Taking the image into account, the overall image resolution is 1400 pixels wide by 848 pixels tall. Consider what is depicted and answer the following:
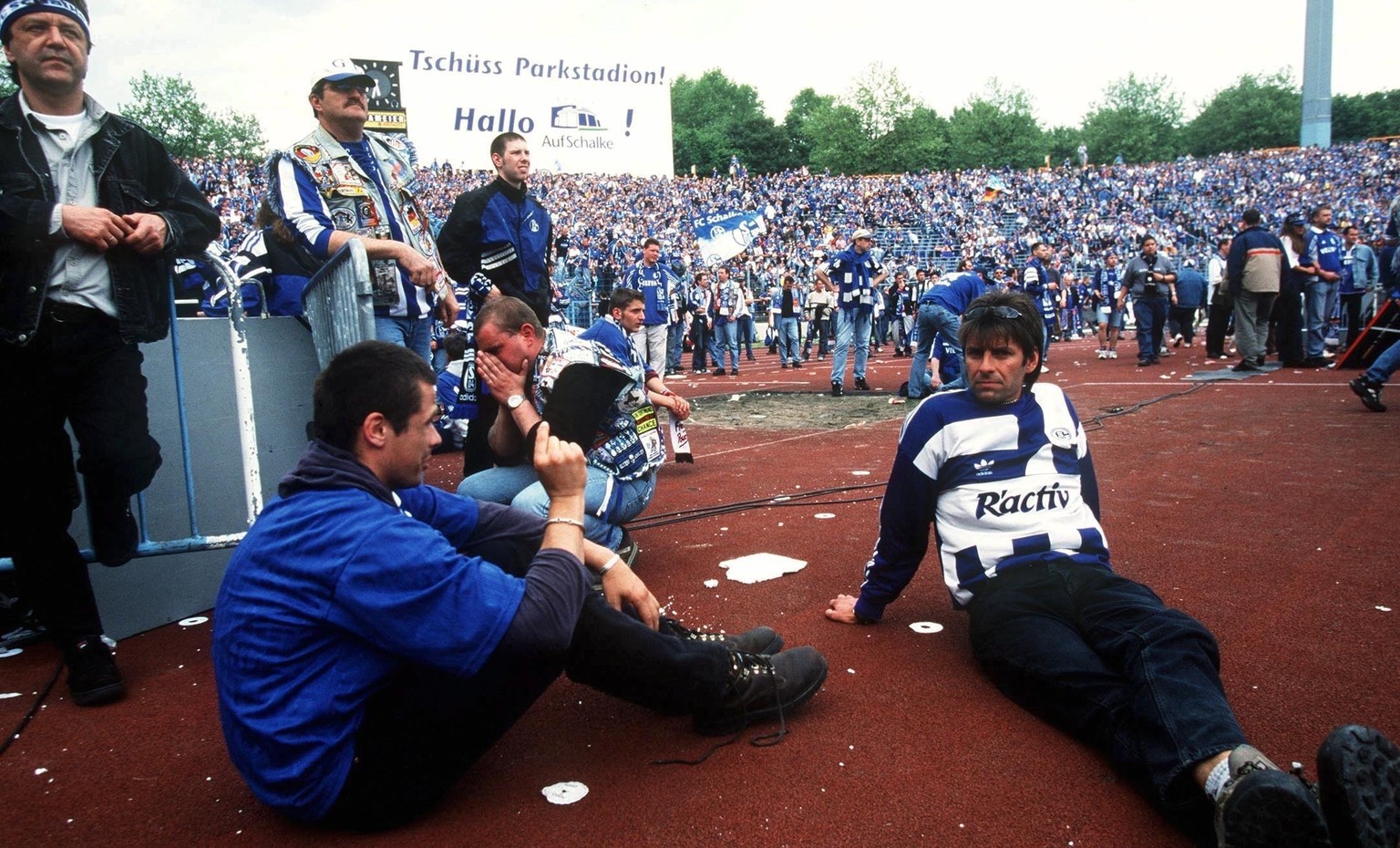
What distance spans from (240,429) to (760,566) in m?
2.32

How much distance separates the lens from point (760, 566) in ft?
12.9

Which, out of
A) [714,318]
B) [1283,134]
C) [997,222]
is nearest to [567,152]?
[997,222]

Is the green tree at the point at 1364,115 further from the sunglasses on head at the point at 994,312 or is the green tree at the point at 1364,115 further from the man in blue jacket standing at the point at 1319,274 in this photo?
the sunglasses on head at the point at 994,312

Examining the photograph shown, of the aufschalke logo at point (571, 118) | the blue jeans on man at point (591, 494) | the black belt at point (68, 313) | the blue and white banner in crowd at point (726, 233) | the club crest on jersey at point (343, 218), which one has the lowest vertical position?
the blue jeans on man at point (591, 494)

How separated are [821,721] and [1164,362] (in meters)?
12.4

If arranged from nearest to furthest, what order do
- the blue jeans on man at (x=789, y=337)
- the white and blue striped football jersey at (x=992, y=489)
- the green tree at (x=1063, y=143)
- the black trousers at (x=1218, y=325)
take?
1. the white and blue striped football jersey at (x=992, y=489)
2. the black trousers at (x=1218, y=325)
3. the blue jeans on man at (x=789, y=337)
4. the green tree at (x=1063, y=143)

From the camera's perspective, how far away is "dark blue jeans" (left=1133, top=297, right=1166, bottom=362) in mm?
12430

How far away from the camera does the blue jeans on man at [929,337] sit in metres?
8.65

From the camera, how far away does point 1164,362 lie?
12844 mm

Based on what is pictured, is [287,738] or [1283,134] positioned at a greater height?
[1283,134]

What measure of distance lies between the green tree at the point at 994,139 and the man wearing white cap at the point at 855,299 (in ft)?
213

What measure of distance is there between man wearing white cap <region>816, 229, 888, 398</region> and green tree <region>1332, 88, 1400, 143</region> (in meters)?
80.3

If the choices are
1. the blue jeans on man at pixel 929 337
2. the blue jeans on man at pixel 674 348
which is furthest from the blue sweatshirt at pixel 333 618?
the blue jeans on man at pixel 674 348

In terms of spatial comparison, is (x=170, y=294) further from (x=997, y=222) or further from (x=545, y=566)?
(x=997, y=222)
